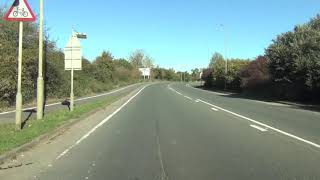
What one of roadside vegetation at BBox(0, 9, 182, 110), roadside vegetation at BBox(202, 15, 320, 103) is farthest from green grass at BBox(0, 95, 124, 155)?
roadside vegetation at BBox(202, 15, 320, 103)

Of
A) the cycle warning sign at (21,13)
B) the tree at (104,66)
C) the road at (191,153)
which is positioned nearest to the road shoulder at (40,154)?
the road at (191,153)

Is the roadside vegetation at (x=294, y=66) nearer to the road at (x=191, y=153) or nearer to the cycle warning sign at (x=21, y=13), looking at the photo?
the road at (x=191, y=153)

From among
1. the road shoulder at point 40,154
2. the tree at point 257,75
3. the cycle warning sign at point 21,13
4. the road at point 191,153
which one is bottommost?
the road shoulder at point 40,154

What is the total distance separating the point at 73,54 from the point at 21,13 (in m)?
11.0

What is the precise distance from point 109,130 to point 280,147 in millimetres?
6375

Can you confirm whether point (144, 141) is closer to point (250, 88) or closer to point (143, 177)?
point (143, 177)

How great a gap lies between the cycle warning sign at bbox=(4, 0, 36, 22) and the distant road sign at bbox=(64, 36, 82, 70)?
10.8 metres

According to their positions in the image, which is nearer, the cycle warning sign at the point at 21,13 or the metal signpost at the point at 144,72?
the cycle warning sign at the point at 21,13

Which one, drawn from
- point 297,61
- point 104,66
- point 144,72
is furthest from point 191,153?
point 144,72

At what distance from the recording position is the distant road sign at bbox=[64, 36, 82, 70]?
26.8 metres

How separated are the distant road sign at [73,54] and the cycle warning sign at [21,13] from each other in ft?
35.4

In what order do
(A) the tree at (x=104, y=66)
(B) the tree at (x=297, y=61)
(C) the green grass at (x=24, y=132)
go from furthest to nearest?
(A) the tree at (x=104, y=66) → (B) the tree at (x=297, y=61) → (C) the green grass at (x=24, y=132)

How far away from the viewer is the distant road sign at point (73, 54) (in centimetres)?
2680

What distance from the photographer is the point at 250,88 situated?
208 feet
